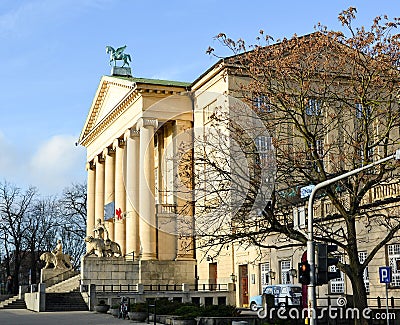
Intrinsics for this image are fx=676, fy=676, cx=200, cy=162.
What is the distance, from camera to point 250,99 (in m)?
27.8

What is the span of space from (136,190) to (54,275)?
11.6 m

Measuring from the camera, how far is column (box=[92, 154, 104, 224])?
7381cm

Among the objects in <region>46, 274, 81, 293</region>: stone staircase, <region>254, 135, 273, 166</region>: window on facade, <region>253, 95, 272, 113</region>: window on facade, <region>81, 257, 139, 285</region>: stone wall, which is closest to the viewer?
<region>254, 135, 273, 166</region>: window on facade

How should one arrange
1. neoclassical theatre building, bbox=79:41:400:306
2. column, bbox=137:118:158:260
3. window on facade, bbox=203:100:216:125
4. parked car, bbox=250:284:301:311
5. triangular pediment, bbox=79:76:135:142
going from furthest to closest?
triangular pediment, bbox=79:76:135:142, column, bbox=137:118:158:260, window on facade, bbox=203:100:216:125, neoclassical theatre building, bbox=79:41:400:306, parked car, bbox=250:284:301:311

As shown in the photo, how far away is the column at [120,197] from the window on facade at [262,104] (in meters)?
37.3

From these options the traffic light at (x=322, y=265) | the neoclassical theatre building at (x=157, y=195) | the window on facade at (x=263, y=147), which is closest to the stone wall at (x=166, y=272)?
the neoclassical theatre building at (x=157, y=195)

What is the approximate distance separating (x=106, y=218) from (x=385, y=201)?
41.9m

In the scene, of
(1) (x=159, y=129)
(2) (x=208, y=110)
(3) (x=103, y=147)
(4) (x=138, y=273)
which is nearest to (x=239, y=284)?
(4) (x=138, y=273)

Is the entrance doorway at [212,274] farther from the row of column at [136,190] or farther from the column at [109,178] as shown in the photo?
the column at [109,178]

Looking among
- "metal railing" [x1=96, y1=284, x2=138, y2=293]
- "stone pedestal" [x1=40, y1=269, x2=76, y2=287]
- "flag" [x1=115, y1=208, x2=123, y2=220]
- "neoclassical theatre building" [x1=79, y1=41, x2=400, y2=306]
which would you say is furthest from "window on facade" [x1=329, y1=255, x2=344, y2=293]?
"stone pedestal" [x1=40, y1=269, x2=76, y2=287]

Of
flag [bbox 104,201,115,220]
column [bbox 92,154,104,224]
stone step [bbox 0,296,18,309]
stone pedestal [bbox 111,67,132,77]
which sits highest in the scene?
stone pedestal [bbox 111,67,132,77]

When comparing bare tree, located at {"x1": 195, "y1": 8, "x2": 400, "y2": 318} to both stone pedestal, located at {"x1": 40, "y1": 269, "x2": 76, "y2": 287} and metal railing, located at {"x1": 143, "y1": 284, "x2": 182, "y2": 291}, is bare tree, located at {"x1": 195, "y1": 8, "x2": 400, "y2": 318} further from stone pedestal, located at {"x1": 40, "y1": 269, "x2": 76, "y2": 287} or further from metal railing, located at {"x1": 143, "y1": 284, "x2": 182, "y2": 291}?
stone pedestal, located at {"x1": 40, "y1": 269, "x2": 76, "y2": 287}

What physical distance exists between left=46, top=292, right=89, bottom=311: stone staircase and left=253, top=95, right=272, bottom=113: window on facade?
82.3 feet

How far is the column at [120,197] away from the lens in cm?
6475
